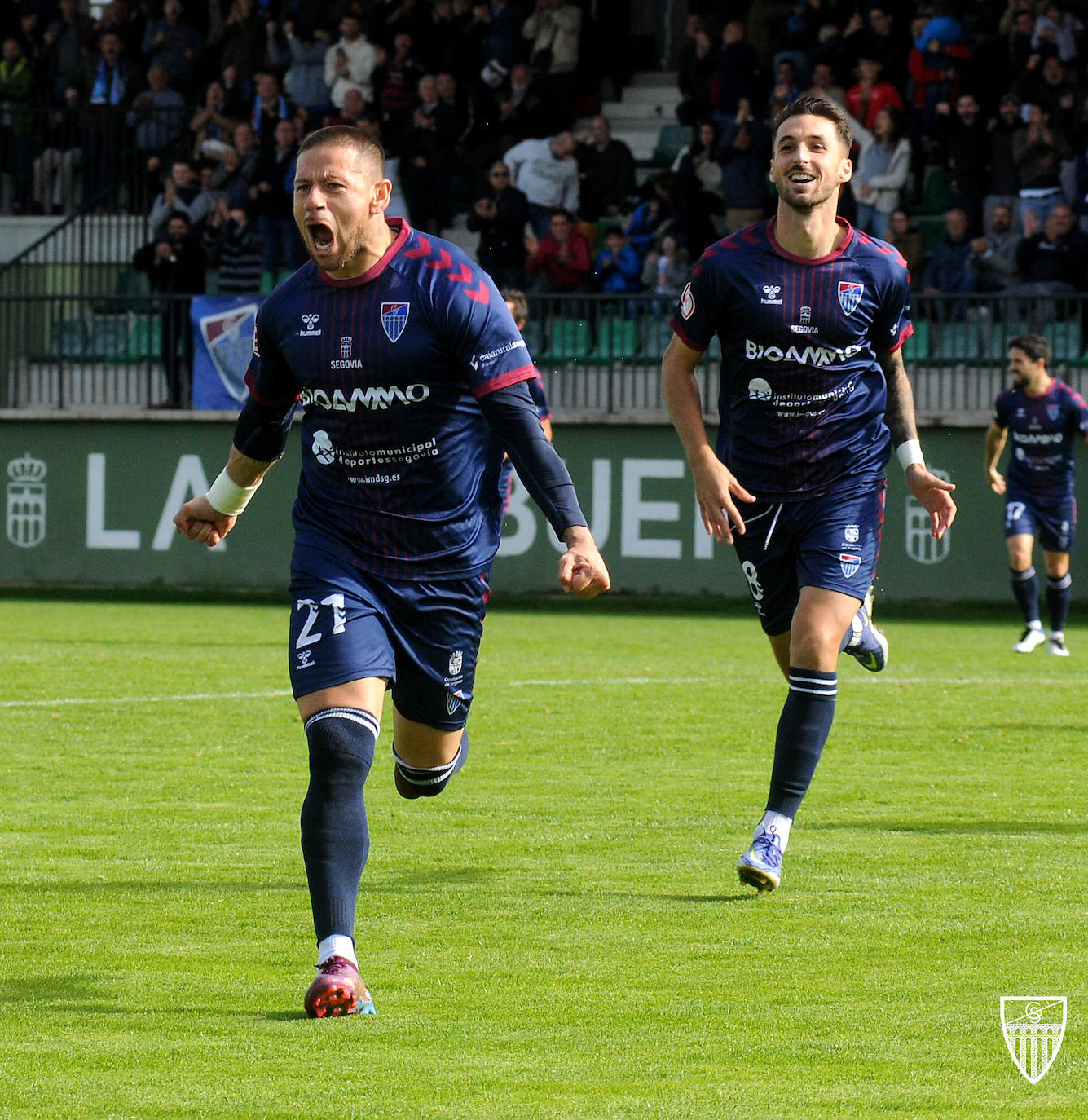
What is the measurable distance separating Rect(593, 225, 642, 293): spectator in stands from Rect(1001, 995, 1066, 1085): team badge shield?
57.7ft

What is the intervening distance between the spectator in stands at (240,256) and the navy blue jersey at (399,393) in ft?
58.2

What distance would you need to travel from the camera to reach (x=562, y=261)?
72.3 ft

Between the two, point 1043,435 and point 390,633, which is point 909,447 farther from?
point 1043,435

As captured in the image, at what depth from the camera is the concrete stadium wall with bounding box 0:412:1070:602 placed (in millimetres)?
20578

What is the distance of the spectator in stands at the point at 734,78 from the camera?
22953 mm

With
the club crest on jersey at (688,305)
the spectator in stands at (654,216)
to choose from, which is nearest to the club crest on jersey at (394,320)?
the club crest on jersey at (688,305)

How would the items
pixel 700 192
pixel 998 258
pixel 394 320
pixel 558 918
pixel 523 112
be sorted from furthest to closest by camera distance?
pixel 523 112, pixel 700 192, pixel 998 258, pixel 558 918, pixel 394 320

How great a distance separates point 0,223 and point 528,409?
22.2 meters

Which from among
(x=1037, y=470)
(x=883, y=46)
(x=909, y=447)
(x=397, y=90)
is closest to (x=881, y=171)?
(x=883, y=46)

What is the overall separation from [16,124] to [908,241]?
1163cm

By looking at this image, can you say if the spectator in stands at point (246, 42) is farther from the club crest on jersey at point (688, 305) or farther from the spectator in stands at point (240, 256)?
the club crest on jersey at point (688, 305)

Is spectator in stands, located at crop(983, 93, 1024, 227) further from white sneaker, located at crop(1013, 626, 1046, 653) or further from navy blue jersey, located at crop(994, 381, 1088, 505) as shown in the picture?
white sneaker, located at crop(1013, 626, 1046, 653)

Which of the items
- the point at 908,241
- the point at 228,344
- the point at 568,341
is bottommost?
the point at 228,344

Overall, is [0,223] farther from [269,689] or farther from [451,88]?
[269,689]
